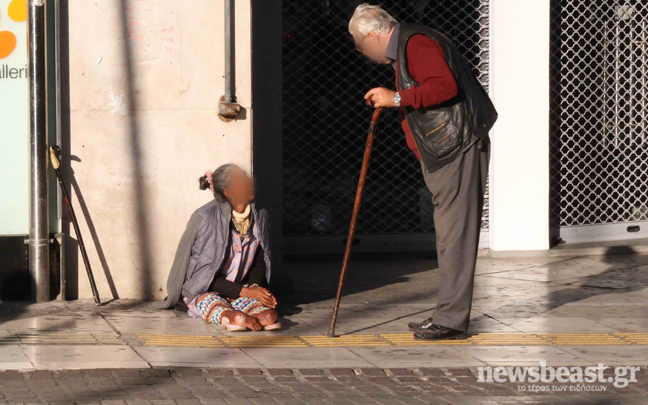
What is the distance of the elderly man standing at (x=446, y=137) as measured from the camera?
5918 mm

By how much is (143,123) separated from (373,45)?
2001 mm

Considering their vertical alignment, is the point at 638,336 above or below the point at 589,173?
below

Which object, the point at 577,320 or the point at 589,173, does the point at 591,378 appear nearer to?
the point at 577,320

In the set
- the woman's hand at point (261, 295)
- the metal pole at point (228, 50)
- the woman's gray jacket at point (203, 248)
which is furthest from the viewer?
the metal pole at point (228, 50)

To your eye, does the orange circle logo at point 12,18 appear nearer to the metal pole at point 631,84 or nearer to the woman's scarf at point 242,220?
the woman's scarf at point 242,220

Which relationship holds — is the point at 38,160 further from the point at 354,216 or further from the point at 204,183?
the point at 354,216

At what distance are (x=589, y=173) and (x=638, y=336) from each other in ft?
15.4

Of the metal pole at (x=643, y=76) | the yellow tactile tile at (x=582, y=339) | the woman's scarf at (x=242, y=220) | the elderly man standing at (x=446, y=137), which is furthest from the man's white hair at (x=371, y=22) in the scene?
the metal pole at (x=643, y=76)

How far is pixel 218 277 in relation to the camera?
669 cm

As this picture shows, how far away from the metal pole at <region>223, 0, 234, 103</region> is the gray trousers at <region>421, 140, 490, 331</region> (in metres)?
1.79

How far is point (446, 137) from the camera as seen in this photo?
5930mm

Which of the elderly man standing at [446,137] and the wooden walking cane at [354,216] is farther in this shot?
the wooden walking cane at [354,216]

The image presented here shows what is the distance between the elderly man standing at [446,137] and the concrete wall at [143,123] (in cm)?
155

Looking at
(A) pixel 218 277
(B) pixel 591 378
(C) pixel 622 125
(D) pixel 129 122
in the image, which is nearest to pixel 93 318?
(A) pixel 218 277
